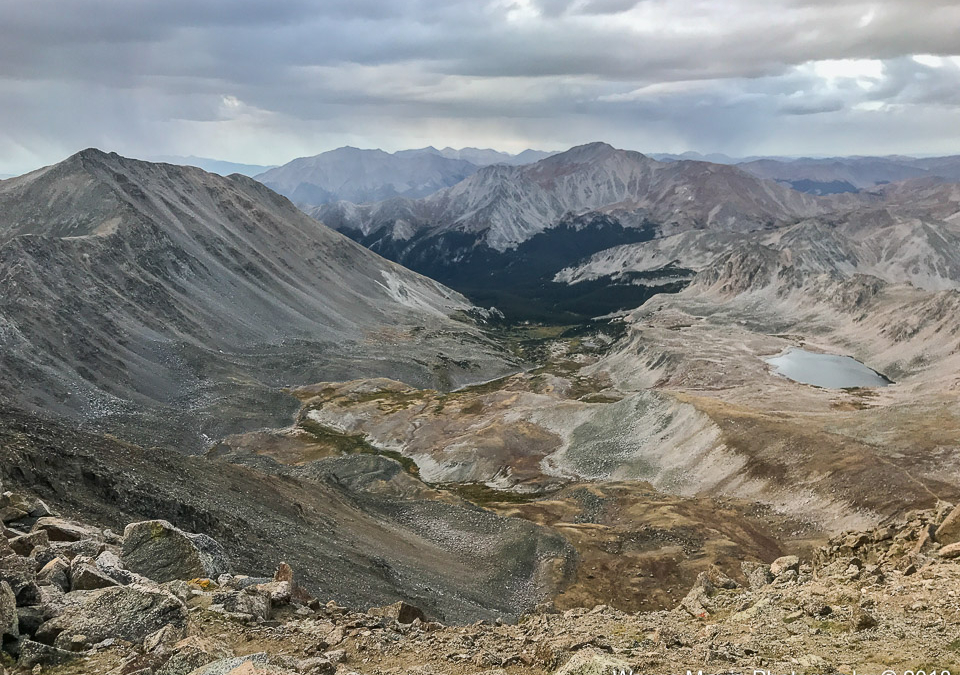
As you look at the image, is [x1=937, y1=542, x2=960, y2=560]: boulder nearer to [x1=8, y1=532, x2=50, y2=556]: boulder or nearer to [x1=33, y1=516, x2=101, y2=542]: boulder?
[x1=8, y1=532, x2=50, y2=556]: boulder

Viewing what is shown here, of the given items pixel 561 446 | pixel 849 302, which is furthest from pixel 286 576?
pixel 849 302

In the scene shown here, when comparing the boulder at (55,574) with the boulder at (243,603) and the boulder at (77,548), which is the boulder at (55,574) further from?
the boulder at (243,603)

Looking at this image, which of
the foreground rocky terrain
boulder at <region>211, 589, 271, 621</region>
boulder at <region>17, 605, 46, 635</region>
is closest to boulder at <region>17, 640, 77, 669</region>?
the foreground rocky terrain

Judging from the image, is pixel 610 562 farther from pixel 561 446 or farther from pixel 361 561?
pixel 561 446

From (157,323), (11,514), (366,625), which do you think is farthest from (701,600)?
(157,323)

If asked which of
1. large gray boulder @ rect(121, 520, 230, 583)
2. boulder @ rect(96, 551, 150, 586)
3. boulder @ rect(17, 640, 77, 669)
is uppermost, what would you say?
boulder @ rect(17, 640, 77, 669)

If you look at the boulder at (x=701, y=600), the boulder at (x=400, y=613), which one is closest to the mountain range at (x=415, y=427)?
the boulder at (x=701, y=600)
